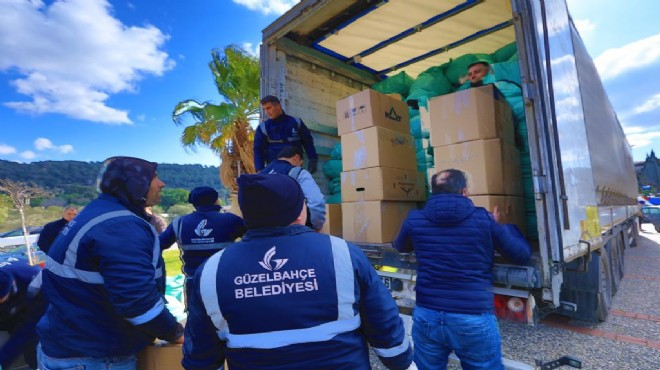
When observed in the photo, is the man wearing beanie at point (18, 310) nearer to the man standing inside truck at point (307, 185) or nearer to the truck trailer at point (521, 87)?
the man standing inside truck at point (307, 185)

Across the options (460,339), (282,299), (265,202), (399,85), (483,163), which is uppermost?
(399,85)

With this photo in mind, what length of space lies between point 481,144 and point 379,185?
0.77 m

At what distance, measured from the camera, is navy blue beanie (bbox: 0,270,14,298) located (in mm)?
1919

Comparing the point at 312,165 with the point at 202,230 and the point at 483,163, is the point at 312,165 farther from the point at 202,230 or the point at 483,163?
Answer: the point at 483,163

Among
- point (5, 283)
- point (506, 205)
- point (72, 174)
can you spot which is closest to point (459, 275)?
point (506, 205)

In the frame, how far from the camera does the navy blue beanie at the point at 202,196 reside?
2.63 m

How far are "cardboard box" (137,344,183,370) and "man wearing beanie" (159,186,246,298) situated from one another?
99 centimetres

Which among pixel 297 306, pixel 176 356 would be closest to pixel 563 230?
pixel 297 306

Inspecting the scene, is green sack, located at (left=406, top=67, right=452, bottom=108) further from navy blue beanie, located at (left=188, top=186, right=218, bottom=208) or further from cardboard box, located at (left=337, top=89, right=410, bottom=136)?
navy blue beanie, located at (left=188, top=186, right=218, bottom=208)

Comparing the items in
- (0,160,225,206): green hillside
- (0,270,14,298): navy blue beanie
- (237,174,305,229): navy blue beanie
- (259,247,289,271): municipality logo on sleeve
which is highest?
(0,160,225,206): green hillside

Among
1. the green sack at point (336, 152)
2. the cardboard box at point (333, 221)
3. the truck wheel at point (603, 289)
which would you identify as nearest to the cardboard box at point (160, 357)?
the cardboard box at point (333, 221)

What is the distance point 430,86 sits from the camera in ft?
11.5

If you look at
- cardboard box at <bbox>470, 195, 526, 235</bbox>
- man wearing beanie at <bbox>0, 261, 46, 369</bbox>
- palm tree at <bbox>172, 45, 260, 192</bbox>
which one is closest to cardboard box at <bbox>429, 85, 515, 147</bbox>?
cardboard box at <bbox>470, 195, 526, 235</bbox>

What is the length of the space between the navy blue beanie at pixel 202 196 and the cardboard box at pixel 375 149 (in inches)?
43.8
